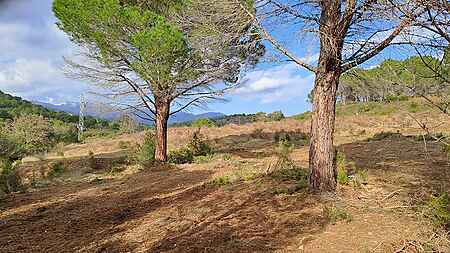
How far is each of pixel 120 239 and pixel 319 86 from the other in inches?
125

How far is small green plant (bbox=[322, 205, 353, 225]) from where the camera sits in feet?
14.1

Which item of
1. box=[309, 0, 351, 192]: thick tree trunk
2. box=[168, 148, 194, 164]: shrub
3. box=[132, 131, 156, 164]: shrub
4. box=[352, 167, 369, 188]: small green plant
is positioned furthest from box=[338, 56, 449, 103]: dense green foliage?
box=[132, 131, 156, 164]: shrub

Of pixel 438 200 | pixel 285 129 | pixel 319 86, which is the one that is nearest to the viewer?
pixel 438 200

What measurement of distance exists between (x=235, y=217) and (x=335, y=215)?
3.77 feet

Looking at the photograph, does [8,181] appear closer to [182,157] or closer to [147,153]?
[147,153]

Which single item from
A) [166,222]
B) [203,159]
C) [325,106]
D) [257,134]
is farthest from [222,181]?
[257,134]

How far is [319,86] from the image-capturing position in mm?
5371

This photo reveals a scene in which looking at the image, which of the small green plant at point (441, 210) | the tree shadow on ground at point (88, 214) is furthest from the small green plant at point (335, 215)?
the tree shadow on ground at point (88, 214)

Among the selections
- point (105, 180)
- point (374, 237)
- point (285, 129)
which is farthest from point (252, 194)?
point (285, 129)

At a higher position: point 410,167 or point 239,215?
point 410,167

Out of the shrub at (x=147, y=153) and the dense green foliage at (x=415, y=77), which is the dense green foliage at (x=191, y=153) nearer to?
the shrub at (x=147, y=153)

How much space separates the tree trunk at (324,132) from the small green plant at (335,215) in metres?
0.76

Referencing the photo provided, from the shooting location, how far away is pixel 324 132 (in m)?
5.36

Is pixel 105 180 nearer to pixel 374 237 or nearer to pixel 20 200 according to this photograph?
pixel 20 200
